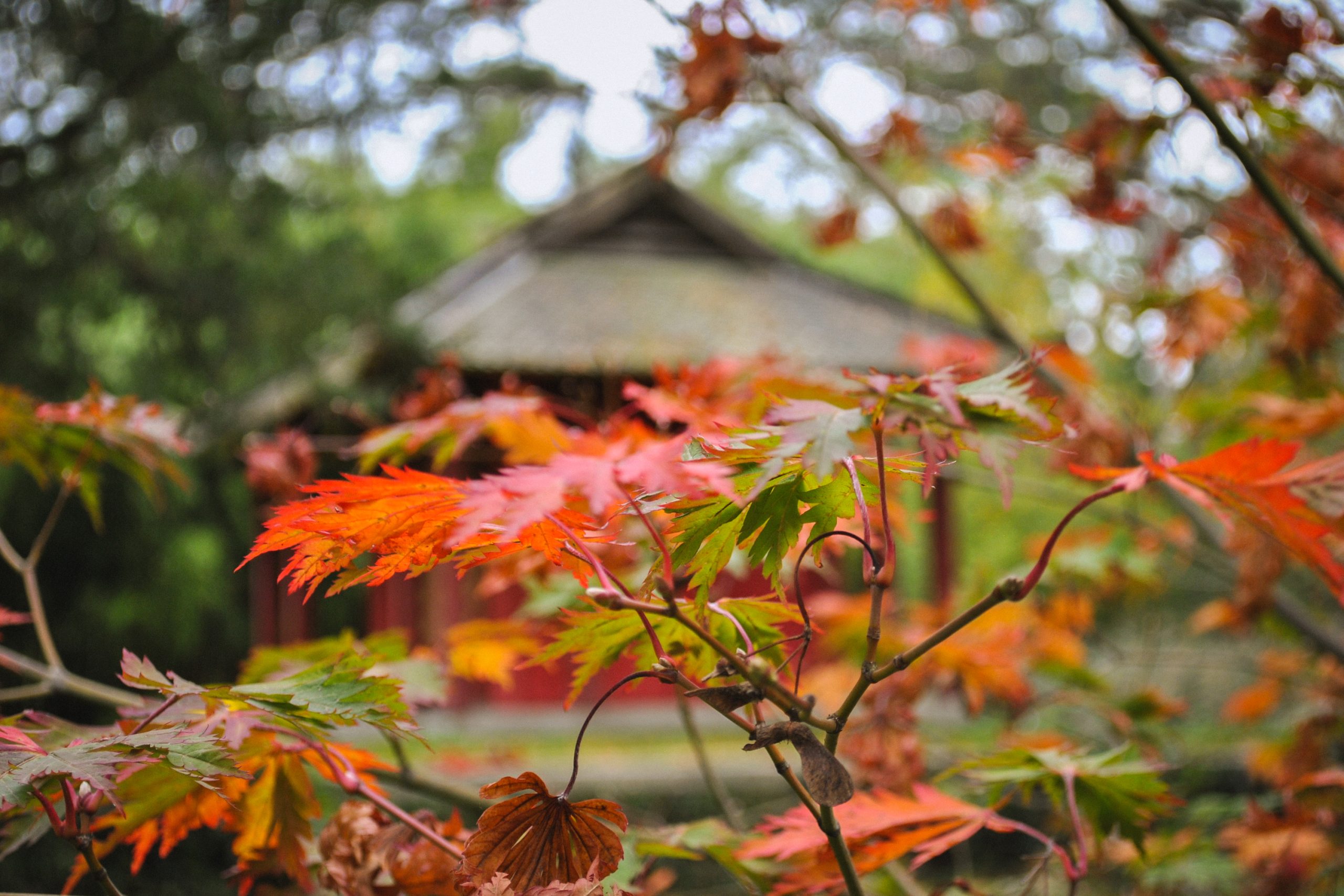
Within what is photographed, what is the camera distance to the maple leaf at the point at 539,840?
2.12ft

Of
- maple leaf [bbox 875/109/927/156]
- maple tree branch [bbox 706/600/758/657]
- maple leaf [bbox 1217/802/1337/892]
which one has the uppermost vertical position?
maple leaf [bbox 875/109/927/156]

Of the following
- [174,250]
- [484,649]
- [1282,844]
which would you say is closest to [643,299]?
[174,250]

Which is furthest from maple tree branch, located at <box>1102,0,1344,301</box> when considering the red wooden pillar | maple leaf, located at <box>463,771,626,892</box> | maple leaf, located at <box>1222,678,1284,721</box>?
the red wooden pillar

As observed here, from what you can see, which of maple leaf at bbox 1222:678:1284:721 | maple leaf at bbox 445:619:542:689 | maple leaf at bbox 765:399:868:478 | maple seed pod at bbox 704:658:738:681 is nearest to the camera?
maple leaf at bbox 765:399:868:478

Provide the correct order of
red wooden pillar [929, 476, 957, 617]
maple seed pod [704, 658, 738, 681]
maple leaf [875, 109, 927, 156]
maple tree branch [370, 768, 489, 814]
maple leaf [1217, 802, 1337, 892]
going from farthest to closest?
red wooden pillar [929, 476, 957, 617]
maple leaf [875, 109, 927, 156]
maple leaf [1217, 802, 1337, 892]
maple tree branch [370, 768, 489, 814]
maple seed pod [704, 658, 738, 681]

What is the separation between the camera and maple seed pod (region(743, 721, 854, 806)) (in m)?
0.58

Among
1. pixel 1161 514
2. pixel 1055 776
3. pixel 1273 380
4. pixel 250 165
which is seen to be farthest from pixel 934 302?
pixel 1055 776

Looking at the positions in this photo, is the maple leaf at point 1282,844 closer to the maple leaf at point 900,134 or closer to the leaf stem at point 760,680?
the leaf stem at point 760,680

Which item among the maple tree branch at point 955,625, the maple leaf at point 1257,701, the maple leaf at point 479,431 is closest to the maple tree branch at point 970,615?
the maple tree branch at point 955,625

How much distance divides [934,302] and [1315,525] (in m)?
12.5

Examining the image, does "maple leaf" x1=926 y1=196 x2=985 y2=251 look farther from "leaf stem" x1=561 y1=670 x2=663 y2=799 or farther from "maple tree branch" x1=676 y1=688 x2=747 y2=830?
"leaf stem" x1=561 y1=670 x2=663 y2=799

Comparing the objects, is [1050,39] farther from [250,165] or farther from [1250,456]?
[1250,456]

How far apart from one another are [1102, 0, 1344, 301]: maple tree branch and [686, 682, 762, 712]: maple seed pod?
0.90 m

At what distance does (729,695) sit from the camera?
58 centimetres
